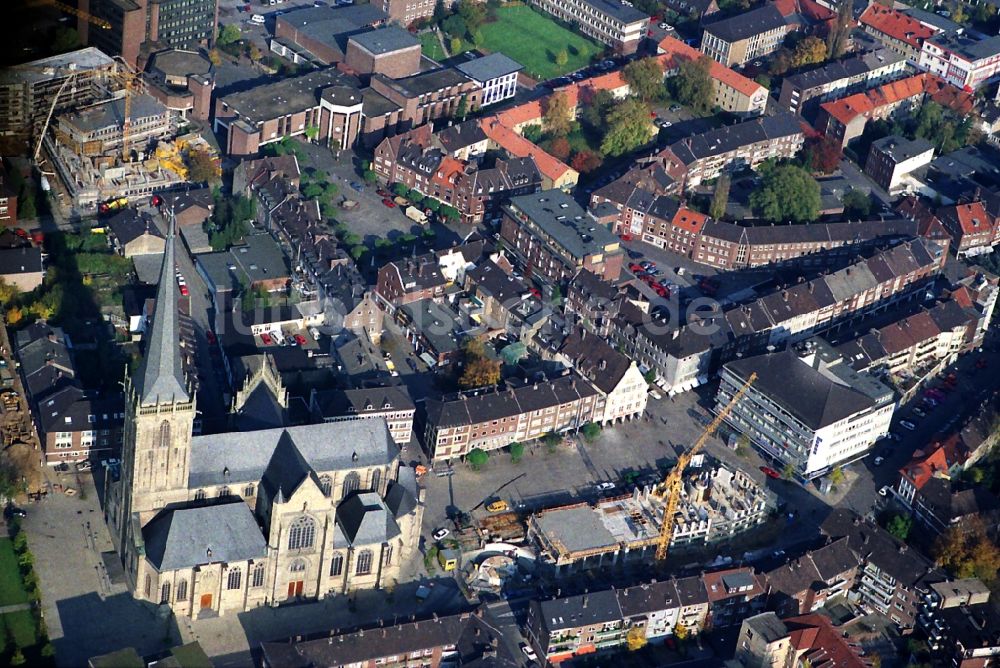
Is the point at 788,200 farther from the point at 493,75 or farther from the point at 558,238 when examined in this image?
the point at 493,75

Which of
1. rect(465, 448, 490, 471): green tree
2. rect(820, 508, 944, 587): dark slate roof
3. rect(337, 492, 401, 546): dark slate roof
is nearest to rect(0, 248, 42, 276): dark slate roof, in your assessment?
rect(465, 448, 490, 471): green tree

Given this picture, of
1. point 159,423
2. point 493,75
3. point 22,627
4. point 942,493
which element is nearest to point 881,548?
point 942,493

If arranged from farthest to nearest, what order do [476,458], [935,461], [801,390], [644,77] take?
[644,77] < [801,390] < [935,461] < [476,458]

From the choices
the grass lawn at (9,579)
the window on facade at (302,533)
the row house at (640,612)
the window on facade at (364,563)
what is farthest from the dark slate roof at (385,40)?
the row house at (640,612)

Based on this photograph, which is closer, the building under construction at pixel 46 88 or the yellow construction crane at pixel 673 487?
the yellow construction crane at pixel 673 487

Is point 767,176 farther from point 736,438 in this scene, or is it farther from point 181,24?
point 181,24

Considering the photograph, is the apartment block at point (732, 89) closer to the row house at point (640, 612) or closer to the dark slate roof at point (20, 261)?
the row house at point (640, 612)

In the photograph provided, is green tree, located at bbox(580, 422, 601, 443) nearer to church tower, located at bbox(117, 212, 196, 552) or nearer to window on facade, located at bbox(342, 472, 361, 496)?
window on facade, located at bbox(342, 472, 361, 496)
